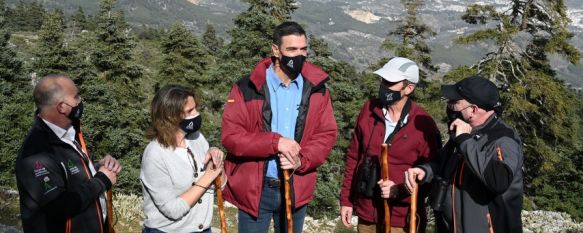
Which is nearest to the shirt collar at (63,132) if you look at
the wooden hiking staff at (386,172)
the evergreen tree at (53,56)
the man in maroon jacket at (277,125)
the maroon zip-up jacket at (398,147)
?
the man in maroon jacket at (277,125)

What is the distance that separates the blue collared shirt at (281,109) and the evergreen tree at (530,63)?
2123 centimetres

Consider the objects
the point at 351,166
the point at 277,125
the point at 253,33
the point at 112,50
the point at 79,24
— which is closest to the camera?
the point at 277,125

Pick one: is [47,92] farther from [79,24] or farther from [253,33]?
[79,24]

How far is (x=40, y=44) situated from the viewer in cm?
2931

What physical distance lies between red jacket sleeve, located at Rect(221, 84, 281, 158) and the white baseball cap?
1.29 metres

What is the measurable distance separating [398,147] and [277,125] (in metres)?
1.25

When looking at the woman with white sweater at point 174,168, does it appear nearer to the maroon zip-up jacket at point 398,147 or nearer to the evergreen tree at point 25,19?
the maroon zip-up jacket at point 398,147

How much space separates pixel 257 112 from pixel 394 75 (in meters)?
1.40

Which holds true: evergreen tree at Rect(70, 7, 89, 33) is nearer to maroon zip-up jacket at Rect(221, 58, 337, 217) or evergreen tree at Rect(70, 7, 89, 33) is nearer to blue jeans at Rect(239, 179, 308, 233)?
maroon zip-up jacket at Rect(221, 58, 337, 217)

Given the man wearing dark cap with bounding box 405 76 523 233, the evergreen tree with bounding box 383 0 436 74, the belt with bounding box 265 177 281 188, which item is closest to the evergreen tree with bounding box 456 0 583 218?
A: the evergreen tree with bounding box 383 0 436 74

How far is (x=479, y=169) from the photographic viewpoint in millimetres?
3695

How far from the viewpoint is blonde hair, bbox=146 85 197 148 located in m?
4.03

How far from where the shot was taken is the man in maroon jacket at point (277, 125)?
4.56 meters

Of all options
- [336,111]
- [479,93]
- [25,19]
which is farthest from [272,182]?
[25,19]
